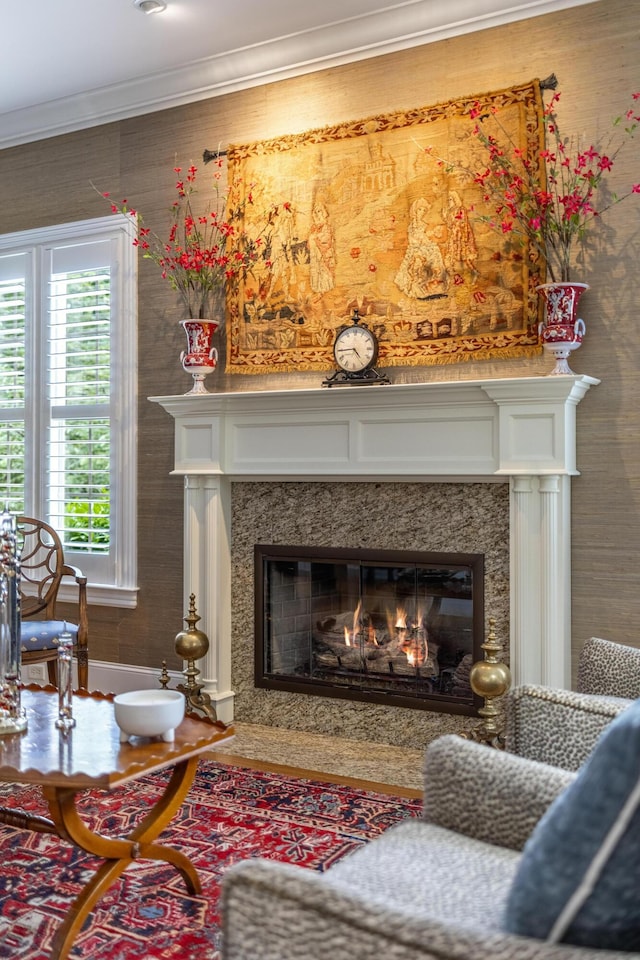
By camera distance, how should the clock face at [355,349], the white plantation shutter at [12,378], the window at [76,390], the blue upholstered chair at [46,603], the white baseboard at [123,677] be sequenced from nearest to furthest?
the clock face at [355,349] → the blue upholstered chair at [46,603] → the white baseboard at [123,677] → the window at [76,390] → the white plantation shutter at [12,378]

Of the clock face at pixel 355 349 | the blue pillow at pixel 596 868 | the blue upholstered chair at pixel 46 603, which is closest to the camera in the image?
the blue pillow at pixel 596 868

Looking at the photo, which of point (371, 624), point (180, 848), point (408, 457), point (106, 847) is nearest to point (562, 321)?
point (408, 457)

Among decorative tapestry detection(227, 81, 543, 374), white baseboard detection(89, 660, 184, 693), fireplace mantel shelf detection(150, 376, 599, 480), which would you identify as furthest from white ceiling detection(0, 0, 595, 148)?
white baseboard detection(89, 660, 184, 693)

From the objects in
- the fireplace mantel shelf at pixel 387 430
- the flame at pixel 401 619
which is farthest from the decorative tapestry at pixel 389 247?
the flame at pixel 401 619

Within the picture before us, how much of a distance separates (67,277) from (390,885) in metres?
3.93

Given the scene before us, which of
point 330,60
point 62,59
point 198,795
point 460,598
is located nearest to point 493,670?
point 460,598

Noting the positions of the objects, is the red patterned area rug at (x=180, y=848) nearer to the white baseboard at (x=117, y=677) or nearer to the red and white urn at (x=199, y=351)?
the white baseboard at (x=117, y=677)

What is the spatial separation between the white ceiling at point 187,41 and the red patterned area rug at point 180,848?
2991mm

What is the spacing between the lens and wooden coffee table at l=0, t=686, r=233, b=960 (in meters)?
1.99

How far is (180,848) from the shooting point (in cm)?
271

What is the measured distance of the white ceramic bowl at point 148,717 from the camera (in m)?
2.16

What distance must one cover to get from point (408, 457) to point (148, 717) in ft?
5.86

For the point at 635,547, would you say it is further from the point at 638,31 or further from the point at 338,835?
the point at 638,31

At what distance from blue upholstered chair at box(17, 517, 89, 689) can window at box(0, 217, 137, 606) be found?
6.7 inches
